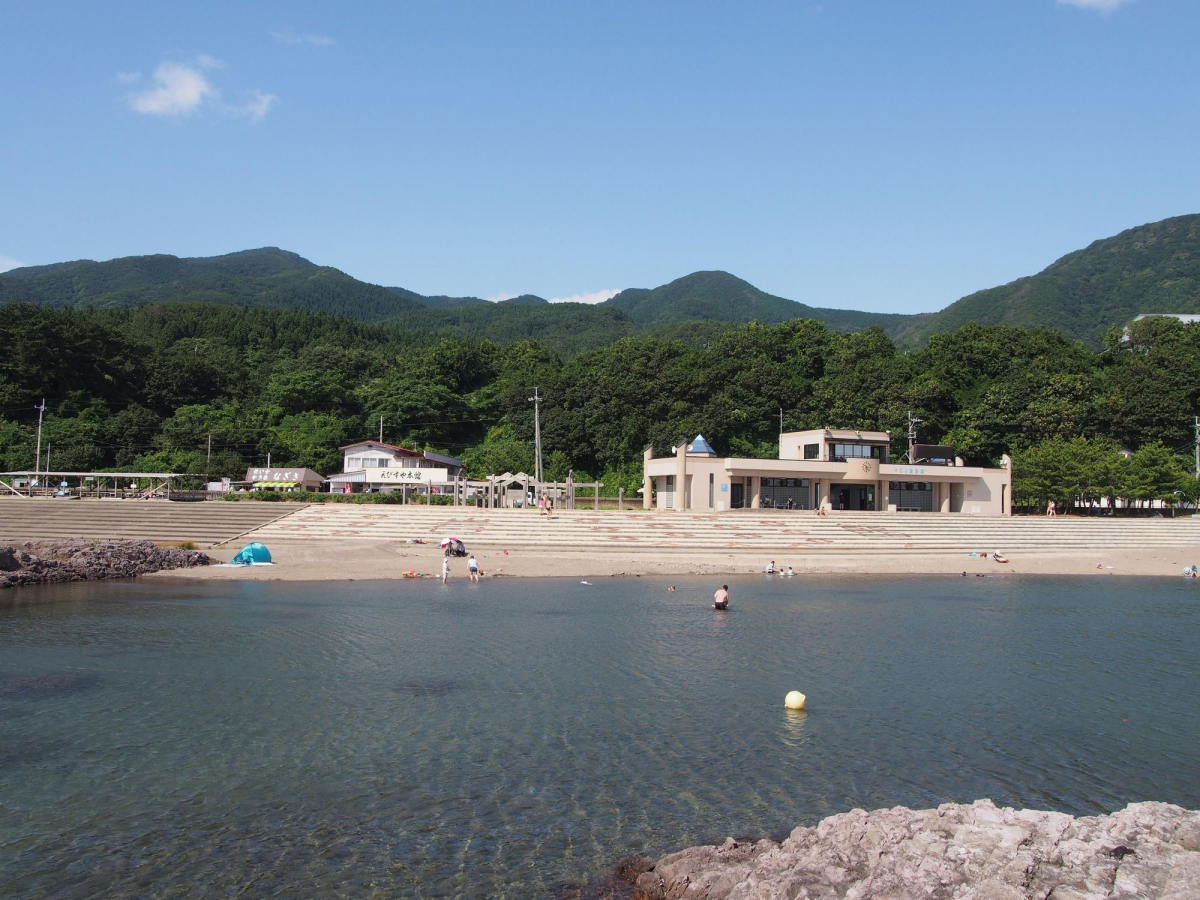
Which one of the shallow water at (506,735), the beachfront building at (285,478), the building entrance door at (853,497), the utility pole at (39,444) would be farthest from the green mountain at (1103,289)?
the shallow water at (506,735)

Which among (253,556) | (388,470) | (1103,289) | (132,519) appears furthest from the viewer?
(1103,289)

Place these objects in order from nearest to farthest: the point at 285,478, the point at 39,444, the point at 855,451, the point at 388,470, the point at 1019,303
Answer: the point at 855,451 < the point at 388,470 < the point at 285,478 < the point at 39,444 < the point at 1019,303

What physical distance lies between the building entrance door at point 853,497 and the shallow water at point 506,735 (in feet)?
108

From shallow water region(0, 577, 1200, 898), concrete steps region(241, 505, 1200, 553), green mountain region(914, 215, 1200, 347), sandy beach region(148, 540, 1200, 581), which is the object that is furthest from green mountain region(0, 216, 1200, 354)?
shallow water region(0, 577, 1200, 898)

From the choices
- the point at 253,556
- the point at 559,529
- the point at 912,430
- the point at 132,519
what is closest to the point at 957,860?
the point at 253,556

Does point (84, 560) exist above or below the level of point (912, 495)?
below

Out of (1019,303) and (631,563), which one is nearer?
(631,563)

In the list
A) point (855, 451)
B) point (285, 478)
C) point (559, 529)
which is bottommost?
point (559, 529)

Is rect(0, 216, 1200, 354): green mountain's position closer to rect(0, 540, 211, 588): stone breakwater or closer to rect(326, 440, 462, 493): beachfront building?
rect(326, 440, 462, 493): beachfront building

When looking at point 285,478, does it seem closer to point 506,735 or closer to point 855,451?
point 855,451

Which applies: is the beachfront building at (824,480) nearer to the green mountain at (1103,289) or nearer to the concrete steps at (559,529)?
the concrete steps at (559,529)

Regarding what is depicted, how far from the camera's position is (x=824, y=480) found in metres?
55.9

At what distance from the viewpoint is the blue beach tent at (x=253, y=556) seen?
3553 cm

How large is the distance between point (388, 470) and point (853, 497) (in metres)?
31.9
